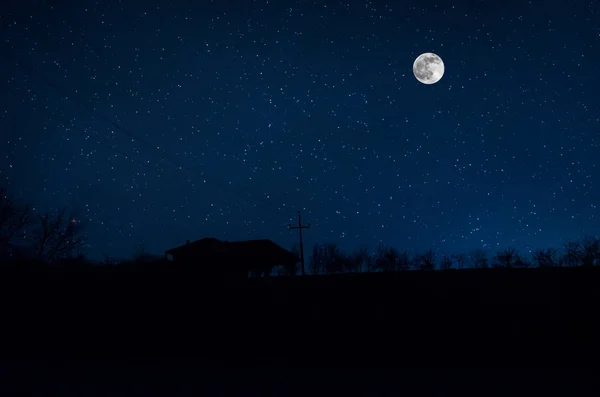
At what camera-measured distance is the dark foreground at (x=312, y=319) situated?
8.33 metres

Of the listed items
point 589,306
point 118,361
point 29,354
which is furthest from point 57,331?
point 589,306

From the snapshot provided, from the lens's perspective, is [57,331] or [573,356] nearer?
[573,356]

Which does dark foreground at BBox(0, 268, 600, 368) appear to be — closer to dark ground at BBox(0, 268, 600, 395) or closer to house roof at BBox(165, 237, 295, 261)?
dark ground at BBox(0, 268, 600, 395)

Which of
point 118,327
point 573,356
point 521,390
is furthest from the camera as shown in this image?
point 118,327

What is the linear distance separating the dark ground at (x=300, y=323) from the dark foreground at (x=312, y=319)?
25mm

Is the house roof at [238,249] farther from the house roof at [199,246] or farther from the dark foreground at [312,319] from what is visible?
the dark foreground at [312,319]

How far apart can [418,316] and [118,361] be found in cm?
714

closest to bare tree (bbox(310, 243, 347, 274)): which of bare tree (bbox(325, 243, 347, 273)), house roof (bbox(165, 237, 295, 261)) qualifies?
bare tree (bbox(325, 243, 347, 273))

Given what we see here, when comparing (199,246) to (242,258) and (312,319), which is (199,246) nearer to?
(242,258)

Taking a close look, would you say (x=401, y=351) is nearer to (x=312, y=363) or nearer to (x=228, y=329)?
(x=312, y=363)

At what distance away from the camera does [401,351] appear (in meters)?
8.81

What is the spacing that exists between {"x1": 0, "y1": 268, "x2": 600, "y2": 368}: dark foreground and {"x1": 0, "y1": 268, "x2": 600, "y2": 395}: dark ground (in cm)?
3

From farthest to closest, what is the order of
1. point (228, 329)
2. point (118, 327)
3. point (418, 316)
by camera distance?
point (118, 327) < point (228, 329) < point (418, 316)

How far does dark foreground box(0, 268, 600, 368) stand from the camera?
833cm
